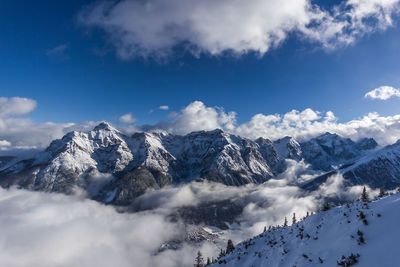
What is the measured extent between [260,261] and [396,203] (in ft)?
91.5

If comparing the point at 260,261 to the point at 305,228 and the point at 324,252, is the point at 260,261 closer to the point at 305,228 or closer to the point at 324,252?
the point at 305,228

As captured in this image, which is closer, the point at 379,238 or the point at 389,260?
the point at 389,260

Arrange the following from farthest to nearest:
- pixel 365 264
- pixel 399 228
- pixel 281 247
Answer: pixel 281 247 < pixel 399 228 < pixel 365 264

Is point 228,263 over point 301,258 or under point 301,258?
under

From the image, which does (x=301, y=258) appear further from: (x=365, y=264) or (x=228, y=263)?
(x=228, y=263)

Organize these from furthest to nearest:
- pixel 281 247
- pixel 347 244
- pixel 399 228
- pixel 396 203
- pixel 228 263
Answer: pixel 228 263 < pixel 281 247 < pixel 396 203 < pixel 347 244 < pixel 399 228

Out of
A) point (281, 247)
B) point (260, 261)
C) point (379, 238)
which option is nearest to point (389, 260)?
point (379, 238)

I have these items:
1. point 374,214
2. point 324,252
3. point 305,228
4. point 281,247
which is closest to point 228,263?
point 281,247

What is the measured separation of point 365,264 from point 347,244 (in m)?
6.83

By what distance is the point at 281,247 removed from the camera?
4534 centimetres

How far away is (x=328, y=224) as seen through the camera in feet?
132

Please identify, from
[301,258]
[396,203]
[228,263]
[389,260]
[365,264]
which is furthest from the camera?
[228,263]

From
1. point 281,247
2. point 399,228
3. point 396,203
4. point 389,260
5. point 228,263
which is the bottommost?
point 228,263

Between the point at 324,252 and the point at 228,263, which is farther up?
the point at 324,252
